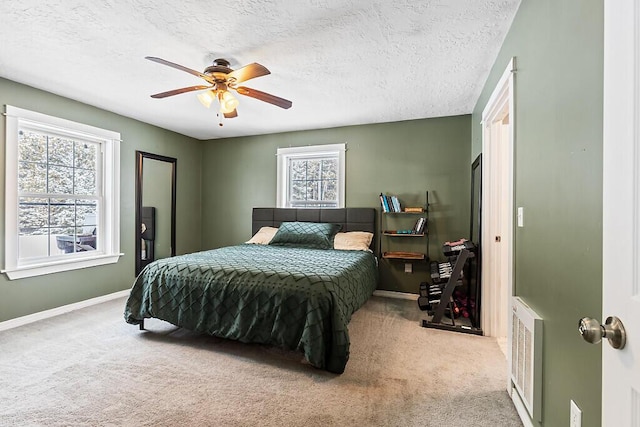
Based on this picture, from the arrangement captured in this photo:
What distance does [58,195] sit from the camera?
3.41 meters

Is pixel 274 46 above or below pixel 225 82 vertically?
above

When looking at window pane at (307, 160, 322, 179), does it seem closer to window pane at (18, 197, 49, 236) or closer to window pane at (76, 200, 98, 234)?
window pane at (76, 200, 98, 234)

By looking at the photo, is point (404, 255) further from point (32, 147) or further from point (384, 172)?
point (32, 147)

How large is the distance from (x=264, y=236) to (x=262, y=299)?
7.23 feet

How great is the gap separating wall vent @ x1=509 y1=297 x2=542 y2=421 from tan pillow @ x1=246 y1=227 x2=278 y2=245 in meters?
3.23

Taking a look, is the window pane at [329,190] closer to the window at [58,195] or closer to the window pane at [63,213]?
the window at [58,195]

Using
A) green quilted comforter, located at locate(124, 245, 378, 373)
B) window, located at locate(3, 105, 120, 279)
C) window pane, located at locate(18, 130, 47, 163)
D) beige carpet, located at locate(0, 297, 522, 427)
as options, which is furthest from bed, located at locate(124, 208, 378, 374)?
Result: window pane, located at locate(18, 130, 47, 163)

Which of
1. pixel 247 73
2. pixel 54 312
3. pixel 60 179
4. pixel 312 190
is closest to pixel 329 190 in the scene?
pixel 312 190

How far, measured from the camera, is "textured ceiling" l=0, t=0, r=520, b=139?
6.31ft

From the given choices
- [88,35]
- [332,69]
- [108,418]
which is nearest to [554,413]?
[108,418]

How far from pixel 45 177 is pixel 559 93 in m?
4.52

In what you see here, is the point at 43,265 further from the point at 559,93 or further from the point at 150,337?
the point at 559,93

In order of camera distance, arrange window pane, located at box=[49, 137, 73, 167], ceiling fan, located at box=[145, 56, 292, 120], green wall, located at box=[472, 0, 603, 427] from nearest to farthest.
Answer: green wall, located at box=[472, 0, 603, 427]
ceiling fan, located at box=[145, 56, 292, 120]
window pane, located at box=[49, 137, 73, 167]

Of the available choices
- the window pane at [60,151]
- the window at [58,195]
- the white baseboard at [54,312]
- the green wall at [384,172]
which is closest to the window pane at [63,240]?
the window at [58,195]
